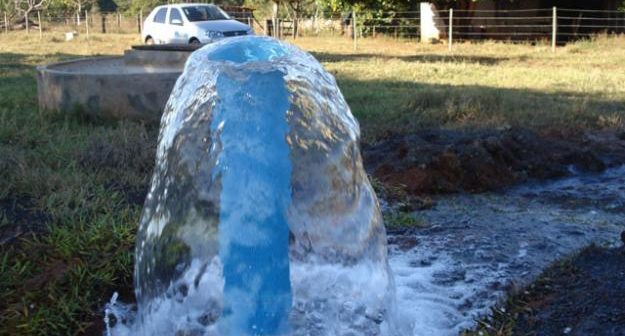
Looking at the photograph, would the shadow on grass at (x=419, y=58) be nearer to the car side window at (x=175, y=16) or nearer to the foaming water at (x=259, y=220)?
the car side window at (x=175, y=16)

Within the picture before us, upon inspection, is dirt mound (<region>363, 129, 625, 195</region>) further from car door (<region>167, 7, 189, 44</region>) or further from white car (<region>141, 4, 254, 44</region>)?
car door (<region>167, 7, 189, 44</region>)

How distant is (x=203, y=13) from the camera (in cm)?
1933

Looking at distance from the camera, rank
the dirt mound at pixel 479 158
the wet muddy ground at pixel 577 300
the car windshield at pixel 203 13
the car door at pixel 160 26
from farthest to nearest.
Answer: the car door at pixel 160 26 < the car windshield at pixel 203 13 < the dirt mound at pixel 479 158 < the wet muddy ground at pixel 577 300

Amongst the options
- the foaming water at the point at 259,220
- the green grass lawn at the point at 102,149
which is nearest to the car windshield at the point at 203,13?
the green grass lawn at the point at 102,149

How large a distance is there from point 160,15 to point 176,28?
1.02 meters

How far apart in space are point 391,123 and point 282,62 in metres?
4.63

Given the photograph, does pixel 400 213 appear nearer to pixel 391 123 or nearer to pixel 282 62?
pixel 282 62

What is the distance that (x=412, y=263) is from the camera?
160 inches

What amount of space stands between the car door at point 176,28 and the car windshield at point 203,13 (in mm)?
219

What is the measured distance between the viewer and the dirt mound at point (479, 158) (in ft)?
19.9

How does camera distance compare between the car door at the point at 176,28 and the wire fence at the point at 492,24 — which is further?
the wire fence at the point at 492,24

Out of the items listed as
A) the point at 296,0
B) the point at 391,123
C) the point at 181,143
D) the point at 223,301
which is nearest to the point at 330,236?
the point at 223,301

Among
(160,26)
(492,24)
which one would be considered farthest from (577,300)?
(492,24)

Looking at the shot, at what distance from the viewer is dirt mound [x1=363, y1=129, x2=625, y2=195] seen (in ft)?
19.9
